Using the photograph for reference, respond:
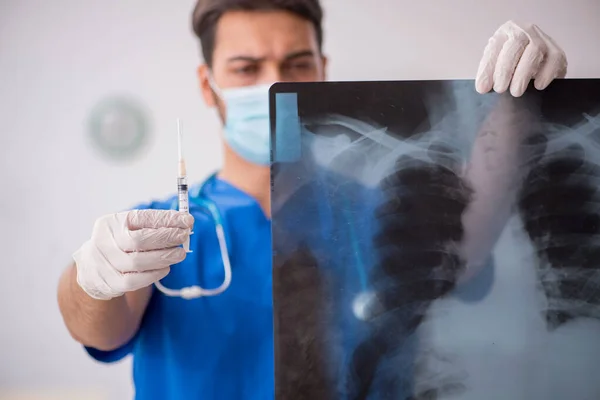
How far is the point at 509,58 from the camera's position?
95cm

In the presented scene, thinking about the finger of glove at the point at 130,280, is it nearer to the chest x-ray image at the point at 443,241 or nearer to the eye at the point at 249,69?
the chest x-ray image at the point at 443,241

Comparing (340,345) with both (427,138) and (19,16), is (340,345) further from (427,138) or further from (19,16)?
(19,16)

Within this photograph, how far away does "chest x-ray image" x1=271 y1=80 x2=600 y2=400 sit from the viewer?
3.01 feet

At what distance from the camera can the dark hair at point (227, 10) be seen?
134 centimetres

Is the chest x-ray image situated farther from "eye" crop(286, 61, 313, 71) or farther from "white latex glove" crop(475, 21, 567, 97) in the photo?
"eye" crop(286, 61, 313, 71)

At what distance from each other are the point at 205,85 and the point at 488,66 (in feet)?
2.70

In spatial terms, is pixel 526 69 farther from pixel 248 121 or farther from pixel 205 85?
pixel 205 85

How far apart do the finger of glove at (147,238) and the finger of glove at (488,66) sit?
69 cm

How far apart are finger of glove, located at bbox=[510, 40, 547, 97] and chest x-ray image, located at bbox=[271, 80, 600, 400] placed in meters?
0.02

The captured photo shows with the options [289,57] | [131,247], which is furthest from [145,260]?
[289,57]

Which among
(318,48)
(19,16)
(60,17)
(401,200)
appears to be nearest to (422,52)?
(318,48)

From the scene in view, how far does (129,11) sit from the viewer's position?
142cm

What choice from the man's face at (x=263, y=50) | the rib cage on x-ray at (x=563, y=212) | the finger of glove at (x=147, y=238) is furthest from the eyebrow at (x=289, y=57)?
the rib cage on x-ray at (x=563, y=212)

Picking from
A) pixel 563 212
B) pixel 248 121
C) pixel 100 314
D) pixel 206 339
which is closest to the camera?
pixel 563 212
